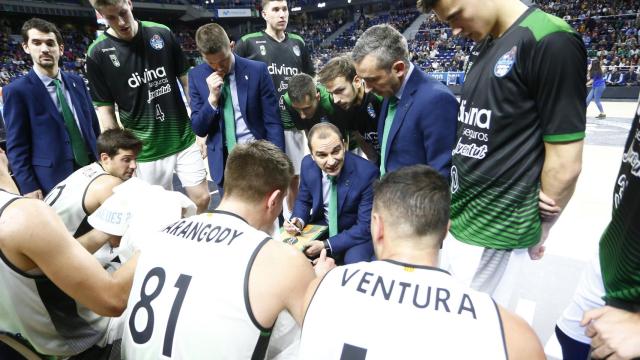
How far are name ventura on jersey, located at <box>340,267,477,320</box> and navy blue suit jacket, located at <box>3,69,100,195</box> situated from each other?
3151 mm

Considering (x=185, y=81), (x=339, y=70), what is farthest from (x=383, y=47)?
(x=185, y=81)

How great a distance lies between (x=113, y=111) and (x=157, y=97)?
0.39 meters

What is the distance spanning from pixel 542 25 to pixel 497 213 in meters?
0.79

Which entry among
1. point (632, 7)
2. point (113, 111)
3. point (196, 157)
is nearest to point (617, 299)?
point (196, 157)

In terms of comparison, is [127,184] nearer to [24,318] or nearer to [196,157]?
[24,318]

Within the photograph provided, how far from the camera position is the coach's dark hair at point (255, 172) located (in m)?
1.59

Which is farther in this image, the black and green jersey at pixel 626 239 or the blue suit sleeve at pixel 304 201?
the blue suit sleeve at pixel 304 201

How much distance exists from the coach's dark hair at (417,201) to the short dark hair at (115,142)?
82.0 inches

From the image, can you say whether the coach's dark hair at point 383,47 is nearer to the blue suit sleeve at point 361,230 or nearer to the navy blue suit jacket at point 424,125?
the navy blue suit jacket at point 424,125

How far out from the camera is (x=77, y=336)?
1.89m

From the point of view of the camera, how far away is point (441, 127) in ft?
6.86

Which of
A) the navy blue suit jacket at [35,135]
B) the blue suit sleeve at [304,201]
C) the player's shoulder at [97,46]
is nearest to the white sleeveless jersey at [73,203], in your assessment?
the navy blue suit jacket at [35,135]

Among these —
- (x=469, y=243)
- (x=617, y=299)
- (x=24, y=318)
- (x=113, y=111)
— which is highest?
(x=113, y=111)

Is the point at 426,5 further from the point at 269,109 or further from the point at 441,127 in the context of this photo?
the point at 269,109
